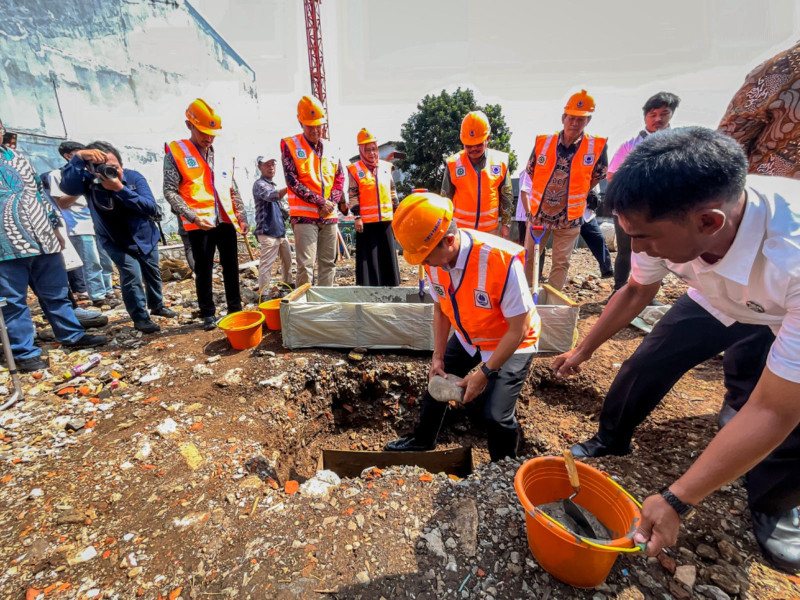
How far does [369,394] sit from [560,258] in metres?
2.59

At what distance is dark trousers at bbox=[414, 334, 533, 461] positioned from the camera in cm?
200

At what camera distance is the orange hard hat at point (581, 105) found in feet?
10.8

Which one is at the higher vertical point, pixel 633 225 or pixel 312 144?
pixel 312 144

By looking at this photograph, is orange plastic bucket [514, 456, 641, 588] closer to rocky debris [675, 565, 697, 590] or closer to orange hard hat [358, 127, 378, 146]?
rocky debris [675, 565, 697, 590]

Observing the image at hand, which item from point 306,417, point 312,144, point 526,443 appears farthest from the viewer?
point 312,144

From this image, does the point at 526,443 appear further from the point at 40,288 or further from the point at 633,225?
the point at 40,288

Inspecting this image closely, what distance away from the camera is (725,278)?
1.14 meters

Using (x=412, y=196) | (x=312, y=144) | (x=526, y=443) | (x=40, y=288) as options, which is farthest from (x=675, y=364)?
(x=40, y=288)

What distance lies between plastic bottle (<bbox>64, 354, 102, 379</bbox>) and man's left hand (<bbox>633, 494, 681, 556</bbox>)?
162 inches

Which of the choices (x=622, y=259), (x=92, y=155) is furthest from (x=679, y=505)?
(x=92, y=155)

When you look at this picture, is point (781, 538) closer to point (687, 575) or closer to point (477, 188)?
point (687, 575)

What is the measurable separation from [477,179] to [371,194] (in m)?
1.31

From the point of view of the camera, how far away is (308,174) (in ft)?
12.1

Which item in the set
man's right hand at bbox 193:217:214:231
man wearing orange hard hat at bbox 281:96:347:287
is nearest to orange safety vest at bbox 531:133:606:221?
man wearing orange hard hat at bbox 281:96:347:287
